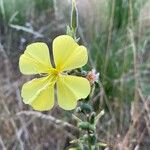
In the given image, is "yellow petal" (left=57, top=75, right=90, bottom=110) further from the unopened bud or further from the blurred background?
the blurred background

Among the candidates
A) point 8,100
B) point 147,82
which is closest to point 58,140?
point 8,100

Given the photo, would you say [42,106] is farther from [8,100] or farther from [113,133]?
[8,100]

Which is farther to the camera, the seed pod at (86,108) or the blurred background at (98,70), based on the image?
the blurred background at (98,70)

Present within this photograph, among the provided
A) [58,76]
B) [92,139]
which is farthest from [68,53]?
[92,139]

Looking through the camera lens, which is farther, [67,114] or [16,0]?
[16,0]

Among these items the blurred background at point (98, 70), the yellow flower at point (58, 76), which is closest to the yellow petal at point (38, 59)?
the yellow flower at point (58, 76)

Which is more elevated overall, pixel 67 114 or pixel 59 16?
pixel 59 16

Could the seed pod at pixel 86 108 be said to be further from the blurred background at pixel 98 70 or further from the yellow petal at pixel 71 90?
the blurred background at pixel 98 70
